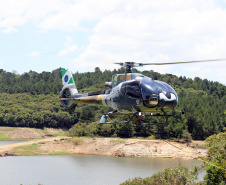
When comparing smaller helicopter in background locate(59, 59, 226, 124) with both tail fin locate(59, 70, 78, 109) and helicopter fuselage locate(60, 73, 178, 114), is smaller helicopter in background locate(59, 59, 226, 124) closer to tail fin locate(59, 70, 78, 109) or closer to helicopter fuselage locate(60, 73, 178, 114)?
helicopter fuselage locate(60, 73, 178, 114)

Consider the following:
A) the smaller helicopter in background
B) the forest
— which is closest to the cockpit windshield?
the smaller helicopter in background

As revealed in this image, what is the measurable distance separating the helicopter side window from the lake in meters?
31.1

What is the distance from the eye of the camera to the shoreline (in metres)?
87.0

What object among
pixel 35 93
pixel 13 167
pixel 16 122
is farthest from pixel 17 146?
pixel 35 93

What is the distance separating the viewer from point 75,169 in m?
68.3

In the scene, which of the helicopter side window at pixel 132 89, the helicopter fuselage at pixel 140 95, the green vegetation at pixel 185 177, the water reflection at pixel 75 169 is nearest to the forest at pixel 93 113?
the water reflection at pixel 75 169

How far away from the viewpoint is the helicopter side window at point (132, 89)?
2633 cm

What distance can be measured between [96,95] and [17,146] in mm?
59083

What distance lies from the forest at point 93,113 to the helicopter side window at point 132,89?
187ft

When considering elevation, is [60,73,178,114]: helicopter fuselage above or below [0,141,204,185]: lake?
above

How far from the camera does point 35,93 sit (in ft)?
523

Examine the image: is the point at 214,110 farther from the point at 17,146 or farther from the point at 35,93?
the point at 35,93

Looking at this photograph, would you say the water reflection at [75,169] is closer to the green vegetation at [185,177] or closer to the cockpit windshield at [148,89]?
the green vegetation at [185,177]

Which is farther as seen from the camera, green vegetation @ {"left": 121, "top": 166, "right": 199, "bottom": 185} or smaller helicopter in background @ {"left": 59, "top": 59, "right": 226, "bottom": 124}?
green vegetation @ {"left": 121, "top": 166, "right": 199, "bottom": 185}
